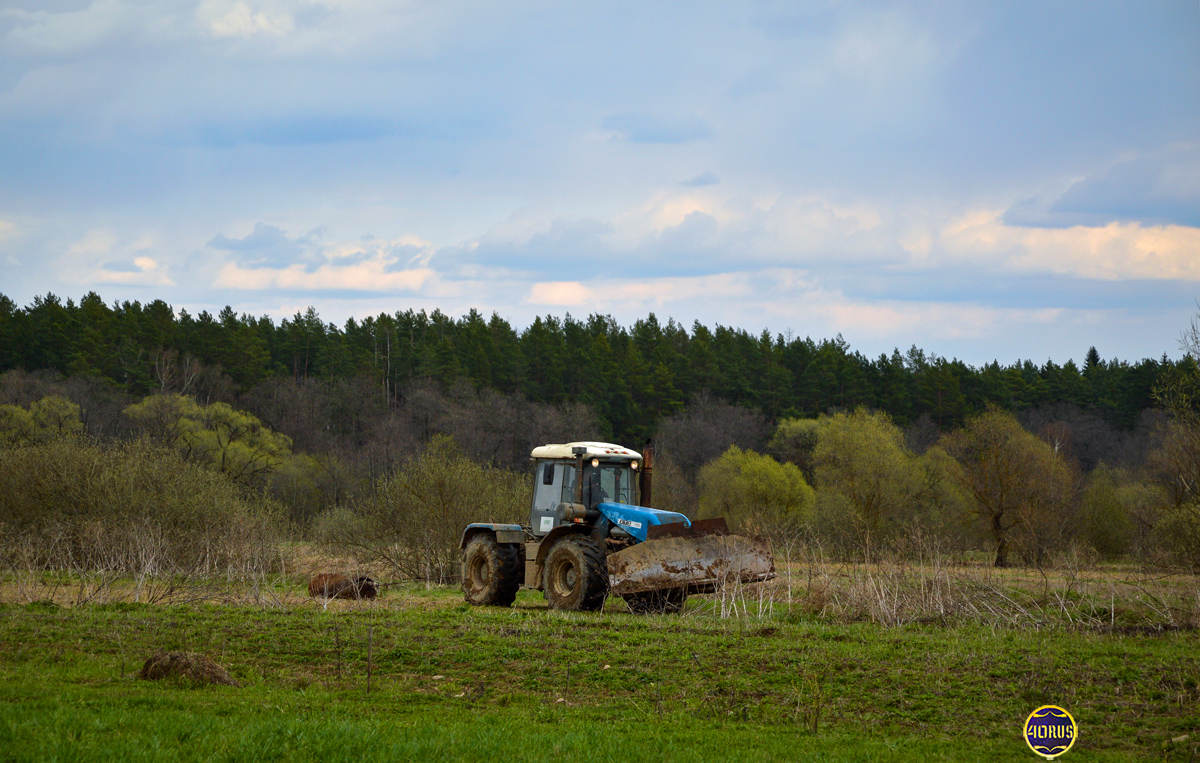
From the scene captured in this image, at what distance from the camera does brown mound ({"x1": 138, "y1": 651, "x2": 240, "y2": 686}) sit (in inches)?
326

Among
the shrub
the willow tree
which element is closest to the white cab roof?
the willow tree

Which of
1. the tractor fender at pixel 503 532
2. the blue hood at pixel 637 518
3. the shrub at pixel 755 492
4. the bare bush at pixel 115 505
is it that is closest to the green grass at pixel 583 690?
the blue hood at pixel 637 518

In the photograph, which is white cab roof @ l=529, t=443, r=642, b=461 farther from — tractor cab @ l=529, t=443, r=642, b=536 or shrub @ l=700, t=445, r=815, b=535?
shrub @ l=700, t=445, r=815, b=535

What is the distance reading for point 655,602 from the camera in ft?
45.5

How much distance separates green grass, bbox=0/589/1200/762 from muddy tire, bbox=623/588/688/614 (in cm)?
98

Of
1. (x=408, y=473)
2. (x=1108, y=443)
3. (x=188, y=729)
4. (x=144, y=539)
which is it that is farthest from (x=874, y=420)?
(x=188, y=729)

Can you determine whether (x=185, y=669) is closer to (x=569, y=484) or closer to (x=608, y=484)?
(x=569, y=484)

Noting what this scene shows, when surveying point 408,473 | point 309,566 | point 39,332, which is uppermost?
point 39,332

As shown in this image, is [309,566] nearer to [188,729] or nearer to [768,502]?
[188,729]

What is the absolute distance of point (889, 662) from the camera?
31.2ft

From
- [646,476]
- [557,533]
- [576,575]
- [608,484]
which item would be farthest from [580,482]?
[576,575]

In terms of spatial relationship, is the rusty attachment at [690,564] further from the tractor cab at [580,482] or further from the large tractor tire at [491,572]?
the large tractor tire at [491,572]

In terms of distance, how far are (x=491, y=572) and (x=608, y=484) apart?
2.74m

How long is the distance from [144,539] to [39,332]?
45.4m
